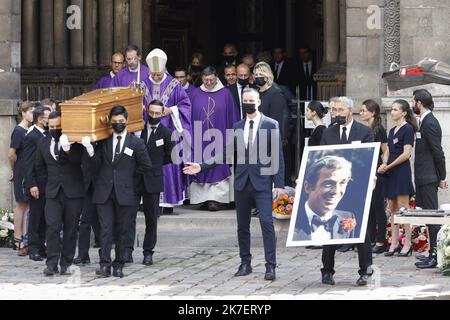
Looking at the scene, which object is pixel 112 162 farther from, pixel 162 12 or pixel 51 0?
pixel 162 12

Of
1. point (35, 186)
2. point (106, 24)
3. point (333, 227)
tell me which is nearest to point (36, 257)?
point (35, 186)

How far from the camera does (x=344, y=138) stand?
1553cm

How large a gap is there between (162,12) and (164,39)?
1.75 feet

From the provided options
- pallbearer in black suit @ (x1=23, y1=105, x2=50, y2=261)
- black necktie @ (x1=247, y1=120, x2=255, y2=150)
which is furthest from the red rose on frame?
pallbearer in black suit @ (x1=23, y1=105, x2=50, y2=261)

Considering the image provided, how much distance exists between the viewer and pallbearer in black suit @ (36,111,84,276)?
16.2 m

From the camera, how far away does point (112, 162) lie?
52.7 feet

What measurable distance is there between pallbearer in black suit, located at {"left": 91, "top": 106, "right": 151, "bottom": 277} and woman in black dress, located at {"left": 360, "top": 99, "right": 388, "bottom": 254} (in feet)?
9.67

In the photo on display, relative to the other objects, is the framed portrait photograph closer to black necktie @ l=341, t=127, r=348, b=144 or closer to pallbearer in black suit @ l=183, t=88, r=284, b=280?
black necktie @ l=341, t=127, r=348, b=144

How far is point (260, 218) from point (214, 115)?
4482mm

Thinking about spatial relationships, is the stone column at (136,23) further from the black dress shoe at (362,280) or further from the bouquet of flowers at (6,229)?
the black dress shoe at (362,280)

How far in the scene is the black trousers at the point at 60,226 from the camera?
1628 cm

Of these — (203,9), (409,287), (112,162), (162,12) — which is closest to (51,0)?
(162,12)

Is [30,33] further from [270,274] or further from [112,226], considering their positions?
[270,274]

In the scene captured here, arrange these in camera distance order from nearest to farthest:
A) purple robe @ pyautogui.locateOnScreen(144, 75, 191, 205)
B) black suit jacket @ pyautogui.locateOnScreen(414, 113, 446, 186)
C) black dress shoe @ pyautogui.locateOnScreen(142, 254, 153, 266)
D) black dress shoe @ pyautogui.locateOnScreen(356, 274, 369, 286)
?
1. black dress shoe @ pyautogui.locateOnScreen(356, 274, 369, 286)
2. black suit jacket @ pyautogui.locateOnScreen(414, 113, 446, 186)
3. black dress shoe @ pyautogui.locateOnScreen(142, 254, 153, 266)
4. purple robe @ pyautogui.locateOnScreen(144, 75, 191, 205)
